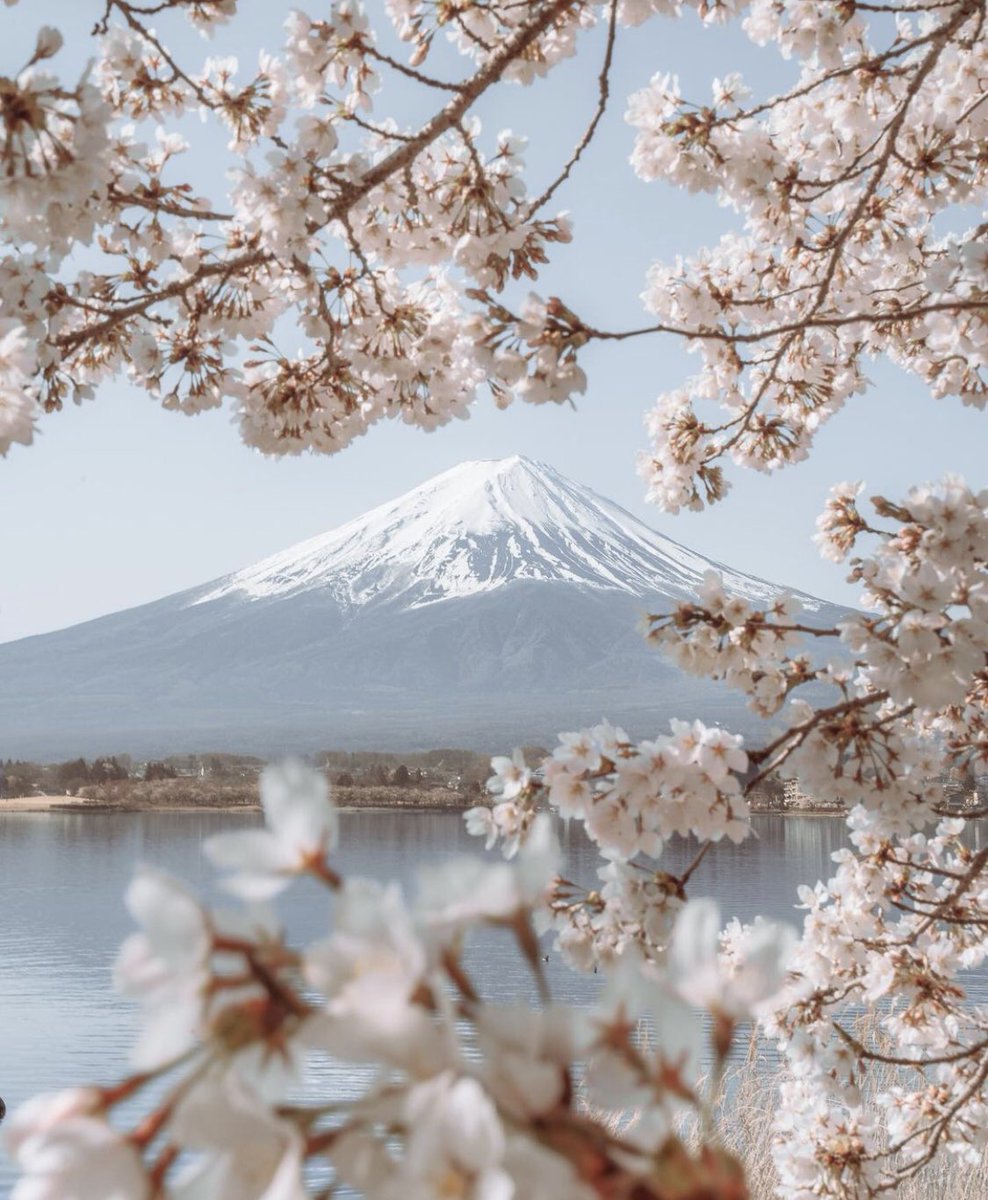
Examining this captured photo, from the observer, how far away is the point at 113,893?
1110 inches

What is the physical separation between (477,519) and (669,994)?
64616 millimetres

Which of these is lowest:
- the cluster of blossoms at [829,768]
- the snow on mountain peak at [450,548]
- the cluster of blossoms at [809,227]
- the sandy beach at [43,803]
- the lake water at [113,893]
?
the lake water at [113,893]

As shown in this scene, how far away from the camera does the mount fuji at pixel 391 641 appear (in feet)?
200

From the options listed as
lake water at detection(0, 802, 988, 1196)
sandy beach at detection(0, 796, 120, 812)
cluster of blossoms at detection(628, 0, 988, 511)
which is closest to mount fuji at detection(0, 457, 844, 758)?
lake water at detection(0, 802, 988, 1196)

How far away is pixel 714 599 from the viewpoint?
2.03 metres

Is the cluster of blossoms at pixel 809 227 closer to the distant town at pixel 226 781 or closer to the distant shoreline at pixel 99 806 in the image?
the distant town at pixel 226 781

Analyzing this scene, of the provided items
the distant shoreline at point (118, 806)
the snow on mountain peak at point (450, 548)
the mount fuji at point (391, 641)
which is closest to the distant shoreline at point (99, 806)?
the distant shoreline at point (118, 806)

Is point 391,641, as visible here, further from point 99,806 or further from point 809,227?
point 809,227

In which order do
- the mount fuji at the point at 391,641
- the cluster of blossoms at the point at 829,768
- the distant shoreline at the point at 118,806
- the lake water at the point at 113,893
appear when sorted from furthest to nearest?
the mount fuji at the point at 391,641
the distant shoreline at the point at 118,806
the lake water at the point at 113,893
the cluster of blossoms at the point at 829,768

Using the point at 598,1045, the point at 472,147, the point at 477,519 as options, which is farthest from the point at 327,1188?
the point at 477,519

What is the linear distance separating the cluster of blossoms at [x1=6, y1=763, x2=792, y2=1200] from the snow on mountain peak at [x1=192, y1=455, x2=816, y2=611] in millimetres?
58555

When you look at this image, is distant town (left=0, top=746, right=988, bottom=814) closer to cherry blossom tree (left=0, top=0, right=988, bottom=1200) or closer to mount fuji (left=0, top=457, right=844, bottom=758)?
mount fuji (left=0, top=457, right=844, bottom=758)

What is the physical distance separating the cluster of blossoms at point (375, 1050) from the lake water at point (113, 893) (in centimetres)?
4

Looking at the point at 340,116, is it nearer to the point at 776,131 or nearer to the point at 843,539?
the point at 843,539
